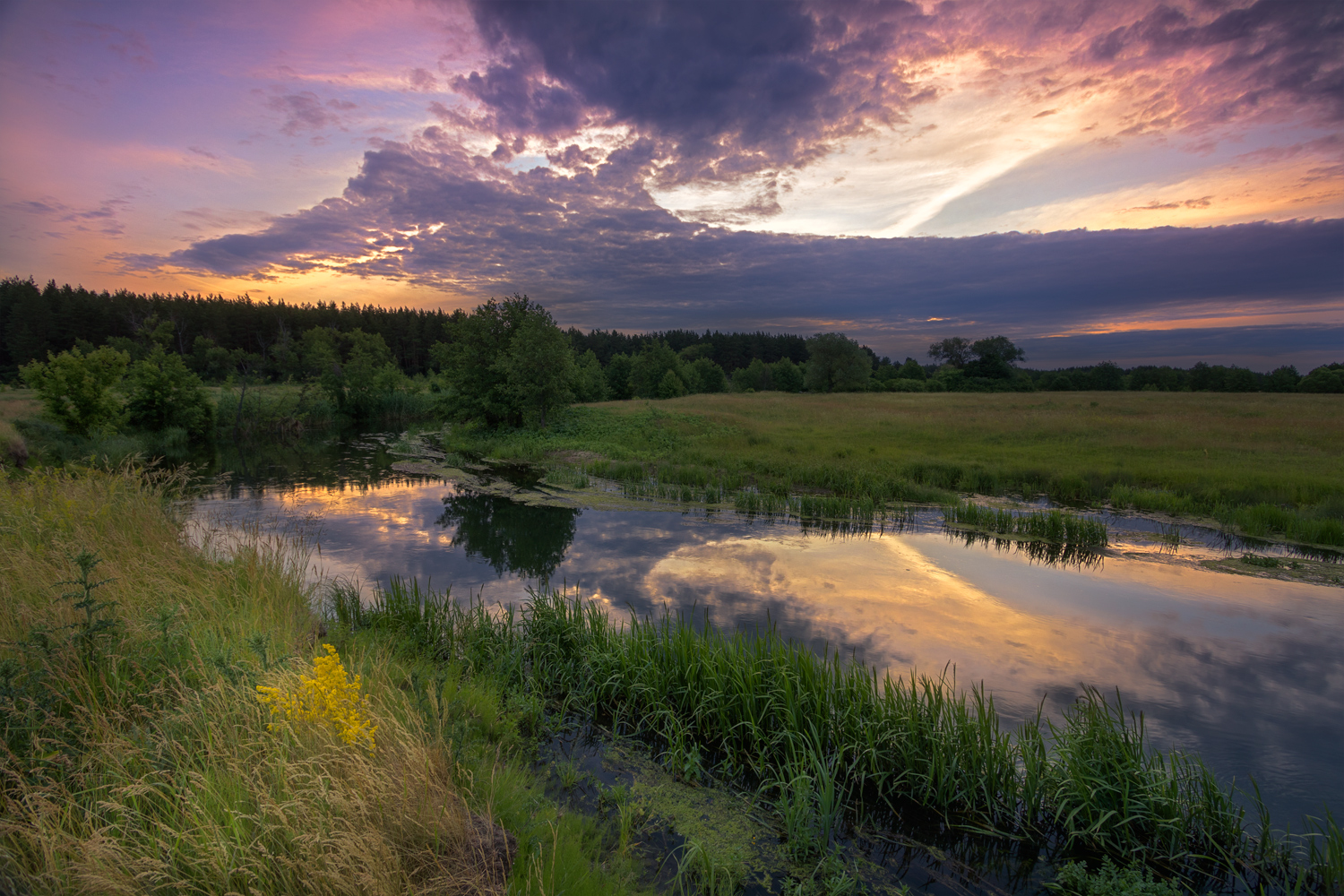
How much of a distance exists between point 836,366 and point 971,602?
73.3 m

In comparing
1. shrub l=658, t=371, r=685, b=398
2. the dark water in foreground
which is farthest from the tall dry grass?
shrub l=658, t=371, r=685, b=398

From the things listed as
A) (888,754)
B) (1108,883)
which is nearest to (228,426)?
(888,754)

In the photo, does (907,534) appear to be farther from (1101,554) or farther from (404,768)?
(404,768)

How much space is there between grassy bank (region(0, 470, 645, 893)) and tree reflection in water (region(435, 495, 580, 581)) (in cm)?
626

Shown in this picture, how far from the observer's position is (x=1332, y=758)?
5844 millimetres

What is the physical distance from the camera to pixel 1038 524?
1366 centimetres

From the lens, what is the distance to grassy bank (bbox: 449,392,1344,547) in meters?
15.2

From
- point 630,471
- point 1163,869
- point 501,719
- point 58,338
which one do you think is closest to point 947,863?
point 1163,869

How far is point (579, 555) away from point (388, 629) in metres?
5.37

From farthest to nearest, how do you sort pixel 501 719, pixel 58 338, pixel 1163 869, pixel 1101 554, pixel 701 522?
pixel 58 338 < pixel 701 522 < pixel 1101 554 < pixel 501 719 < pixel 1163 869

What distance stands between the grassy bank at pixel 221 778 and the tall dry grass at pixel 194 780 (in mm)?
15

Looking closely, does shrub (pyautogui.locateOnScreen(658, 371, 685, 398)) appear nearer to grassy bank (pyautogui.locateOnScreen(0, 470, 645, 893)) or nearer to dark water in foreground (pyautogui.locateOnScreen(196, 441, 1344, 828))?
dark water in foreground (pyautogui.locateOnScreen(196, 441, 1344, 828))

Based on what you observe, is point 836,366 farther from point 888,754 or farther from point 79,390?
point 888,754

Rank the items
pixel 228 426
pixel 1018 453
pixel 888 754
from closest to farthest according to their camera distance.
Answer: pixel 888 754
pixel 1018 453
pixel 228 426
